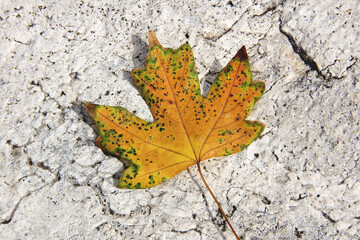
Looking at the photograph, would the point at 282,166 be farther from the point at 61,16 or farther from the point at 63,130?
the point at 61,16

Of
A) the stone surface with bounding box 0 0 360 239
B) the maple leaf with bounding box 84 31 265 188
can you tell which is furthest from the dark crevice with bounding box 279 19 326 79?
the maple leaf with bounding box 84 31 265 188

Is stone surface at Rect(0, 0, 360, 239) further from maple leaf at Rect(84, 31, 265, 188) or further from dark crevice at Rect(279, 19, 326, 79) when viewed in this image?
maple leaf at Rect(84, 31, 265, 188)

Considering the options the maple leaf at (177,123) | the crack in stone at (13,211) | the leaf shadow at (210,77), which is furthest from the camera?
the leaf shadow at (210,77)

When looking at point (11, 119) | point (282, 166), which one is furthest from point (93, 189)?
point (282, 166)

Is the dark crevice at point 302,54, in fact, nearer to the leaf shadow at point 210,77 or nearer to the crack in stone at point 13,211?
the leaf shadow at point 210,77

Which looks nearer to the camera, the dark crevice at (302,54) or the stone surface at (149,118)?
the stone surface at (149,118)

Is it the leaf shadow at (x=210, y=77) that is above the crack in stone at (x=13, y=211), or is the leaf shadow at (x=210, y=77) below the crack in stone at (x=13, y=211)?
above

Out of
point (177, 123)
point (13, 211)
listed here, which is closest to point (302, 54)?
point (177, 123)

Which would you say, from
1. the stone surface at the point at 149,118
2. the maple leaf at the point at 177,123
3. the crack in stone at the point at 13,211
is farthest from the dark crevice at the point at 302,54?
the crack in stone at the point at 13,211
